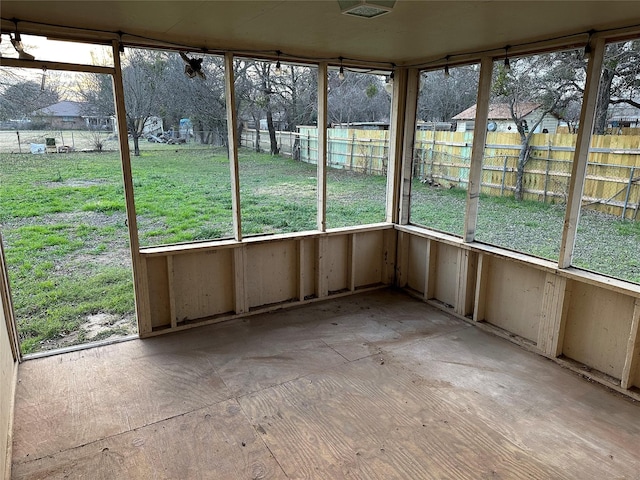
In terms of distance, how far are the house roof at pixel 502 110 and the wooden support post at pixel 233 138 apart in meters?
2.12

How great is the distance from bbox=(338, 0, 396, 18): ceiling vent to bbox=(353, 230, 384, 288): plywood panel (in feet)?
8.03

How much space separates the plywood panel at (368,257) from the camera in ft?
14.6

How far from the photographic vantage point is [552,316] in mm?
3180

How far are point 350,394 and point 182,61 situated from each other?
9.77 feet

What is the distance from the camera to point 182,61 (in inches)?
138

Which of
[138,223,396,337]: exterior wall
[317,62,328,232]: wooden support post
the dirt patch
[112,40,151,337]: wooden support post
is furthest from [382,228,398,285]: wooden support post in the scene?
the dirt patch

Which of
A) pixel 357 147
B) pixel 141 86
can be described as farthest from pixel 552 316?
pixel 141 86

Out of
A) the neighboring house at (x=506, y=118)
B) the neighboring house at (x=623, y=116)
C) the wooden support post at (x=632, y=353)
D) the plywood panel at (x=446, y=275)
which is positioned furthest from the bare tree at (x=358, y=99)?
the wooden support post at (x=632, y=353)

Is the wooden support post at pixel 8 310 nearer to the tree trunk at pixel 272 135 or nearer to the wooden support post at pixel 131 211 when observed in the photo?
the wooden support post at pixel 131 211

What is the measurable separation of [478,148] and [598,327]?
1676 millimetres

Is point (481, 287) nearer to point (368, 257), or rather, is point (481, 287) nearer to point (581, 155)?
point (368, 257)

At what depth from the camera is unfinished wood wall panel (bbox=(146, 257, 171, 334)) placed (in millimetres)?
3465

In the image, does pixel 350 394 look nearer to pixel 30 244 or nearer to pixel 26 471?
pixel 26 471

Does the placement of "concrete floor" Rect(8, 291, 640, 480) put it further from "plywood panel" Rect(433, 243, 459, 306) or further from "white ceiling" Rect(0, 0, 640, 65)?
"white ceiling" Rect(0, 0, 640, 65)
